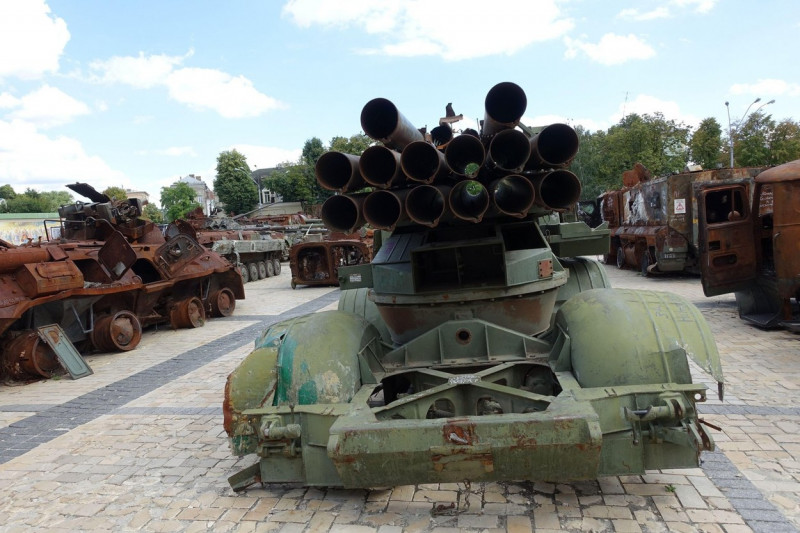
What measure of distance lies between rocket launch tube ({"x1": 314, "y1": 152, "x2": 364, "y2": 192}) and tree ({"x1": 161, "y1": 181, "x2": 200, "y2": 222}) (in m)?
50.7

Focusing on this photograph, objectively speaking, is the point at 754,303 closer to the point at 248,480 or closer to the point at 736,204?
the point at 736,204

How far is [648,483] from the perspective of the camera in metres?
3.80

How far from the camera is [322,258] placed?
18.3m

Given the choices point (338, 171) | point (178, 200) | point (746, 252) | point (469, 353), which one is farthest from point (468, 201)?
point (178, 200)

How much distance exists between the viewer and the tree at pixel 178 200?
55.2m

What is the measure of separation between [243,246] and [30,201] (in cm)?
6156

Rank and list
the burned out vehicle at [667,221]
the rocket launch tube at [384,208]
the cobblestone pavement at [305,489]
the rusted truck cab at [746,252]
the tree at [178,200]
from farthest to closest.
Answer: the tree at [178,200]
the burned out vehicle at [667,221]
the rusted truck cab at [746,252]
the rocket launch tube at [384,208]
the cobblestone pavement at [305,489]

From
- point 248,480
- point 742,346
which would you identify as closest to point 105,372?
point 248,480

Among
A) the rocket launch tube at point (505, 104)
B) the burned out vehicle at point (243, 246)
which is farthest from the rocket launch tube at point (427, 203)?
the burned out vehicle at point (243, 246)

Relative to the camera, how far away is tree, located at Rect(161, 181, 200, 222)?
55.2 meters

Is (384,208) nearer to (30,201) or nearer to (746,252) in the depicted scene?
(746,252)

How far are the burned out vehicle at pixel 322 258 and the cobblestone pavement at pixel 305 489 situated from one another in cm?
1080

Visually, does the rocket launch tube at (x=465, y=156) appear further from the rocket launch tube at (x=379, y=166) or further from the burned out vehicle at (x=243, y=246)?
the burned out vehicle at (x=243, y=246)

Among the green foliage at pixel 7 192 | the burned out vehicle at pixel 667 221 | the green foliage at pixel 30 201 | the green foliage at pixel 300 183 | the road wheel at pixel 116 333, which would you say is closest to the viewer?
the road wheel at pixel 116 333
